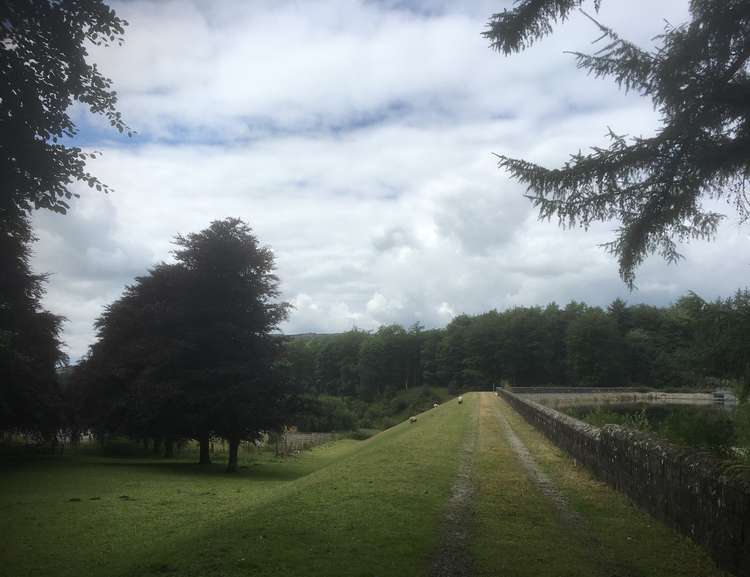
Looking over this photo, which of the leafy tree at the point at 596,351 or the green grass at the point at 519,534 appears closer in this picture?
the green grass at the point at 519,534

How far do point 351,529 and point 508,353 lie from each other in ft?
326

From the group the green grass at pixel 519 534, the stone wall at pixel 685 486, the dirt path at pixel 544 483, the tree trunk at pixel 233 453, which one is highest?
the stone wall at pixel 685 486

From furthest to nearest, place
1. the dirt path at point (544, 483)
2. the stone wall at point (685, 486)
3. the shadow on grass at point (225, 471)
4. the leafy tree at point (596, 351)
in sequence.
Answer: the leafy tree at point (596, 351) < the shadow on grass at point (225, 471) < the dirt path at point (544, 483) < the stone wall at point (685, 486)

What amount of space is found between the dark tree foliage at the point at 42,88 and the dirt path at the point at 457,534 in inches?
268

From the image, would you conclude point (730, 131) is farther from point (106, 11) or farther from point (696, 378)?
point (106, 11)

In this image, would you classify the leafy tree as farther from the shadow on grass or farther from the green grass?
the green grass

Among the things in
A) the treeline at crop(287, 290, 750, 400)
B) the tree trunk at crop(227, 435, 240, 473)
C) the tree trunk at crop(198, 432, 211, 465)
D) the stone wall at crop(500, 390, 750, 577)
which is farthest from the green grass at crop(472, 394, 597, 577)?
the treeline at crop(287, 290, 750, 400)

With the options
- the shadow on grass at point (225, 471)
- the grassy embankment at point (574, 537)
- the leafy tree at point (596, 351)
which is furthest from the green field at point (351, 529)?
the leafy tree at point (596, 351)

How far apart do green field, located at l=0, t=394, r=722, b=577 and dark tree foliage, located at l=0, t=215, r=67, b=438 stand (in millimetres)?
6934

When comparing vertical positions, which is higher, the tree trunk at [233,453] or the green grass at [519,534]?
the green grass at [519,534]

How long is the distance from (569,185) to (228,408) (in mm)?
18782

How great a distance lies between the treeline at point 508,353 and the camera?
91.8m

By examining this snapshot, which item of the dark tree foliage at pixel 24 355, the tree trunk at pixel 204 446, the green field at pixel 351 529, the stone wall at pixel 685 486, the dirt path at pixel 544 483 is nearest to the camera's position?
the stone wall at pixel 685 486

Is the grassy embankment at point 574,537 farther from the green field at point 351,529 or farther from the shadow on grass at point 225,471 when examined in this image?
the shadow on grass at point 225,471
